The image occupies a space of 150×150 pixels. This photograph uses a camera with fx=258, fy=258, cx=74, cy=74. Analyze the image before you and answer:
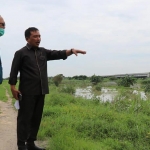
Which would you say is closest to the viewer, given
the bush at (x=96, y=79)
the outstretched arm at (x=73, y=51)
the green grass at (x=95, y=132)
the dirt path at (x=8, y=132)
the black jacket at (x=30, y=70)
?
the black jacket at (x=30, y=70)

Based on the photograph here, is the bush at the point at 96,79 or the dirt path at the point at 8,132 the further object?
the bush at the point at 96,79

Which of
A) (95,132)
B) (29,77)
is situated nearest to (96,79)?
(95,132)

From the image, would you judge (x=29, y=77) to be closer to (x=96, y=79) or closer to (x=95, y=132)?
(x=95, y=132)

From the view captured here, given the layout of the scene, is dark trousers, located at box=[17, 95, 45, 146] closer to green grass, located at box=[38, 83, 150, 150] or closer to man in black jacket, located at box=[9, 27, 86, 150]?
man in black jacket, located at box=[9, 27, 86, 150]

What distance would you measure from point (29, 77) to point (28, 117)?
1.67 feet

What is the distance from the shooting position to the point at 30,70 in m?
3.21

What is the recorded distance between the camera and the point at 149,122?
5570 mm

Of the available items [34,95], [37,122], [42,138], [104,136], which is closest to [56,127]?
[42,138]

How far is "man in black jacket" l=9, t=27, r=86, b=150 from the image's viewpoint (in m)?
3.19

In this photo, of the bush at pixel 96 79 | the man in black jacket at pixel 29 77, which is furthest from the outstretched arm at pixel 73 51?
the bush at pixel 96 79

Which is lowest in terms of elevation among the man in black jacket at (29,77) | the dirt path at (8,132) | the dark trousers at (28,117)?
the dirt path at (8,132)

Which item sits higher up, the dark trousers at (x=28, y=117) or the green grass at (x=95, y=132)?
the dark trousers at (x=28, y=117)

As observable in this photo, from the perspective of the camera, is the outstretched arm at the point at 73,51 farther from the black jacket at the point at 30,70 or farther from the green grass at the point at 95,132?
the green grass at the point at 95,132

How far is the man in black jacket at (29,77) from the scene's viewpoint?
319 cm
